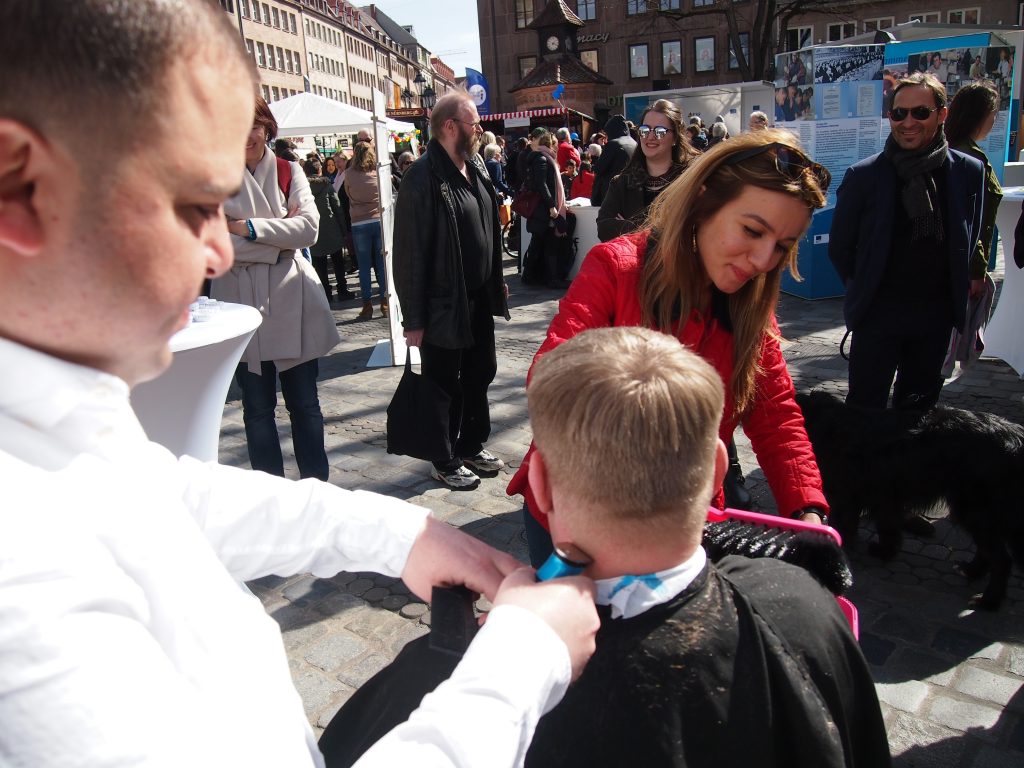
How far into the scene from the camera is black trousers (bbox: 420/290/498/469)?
4.35m

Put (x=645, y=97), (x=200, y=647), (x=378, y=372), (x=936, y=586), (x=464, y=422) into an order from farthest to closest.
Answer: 1. (x=645, y=97)
2. (x=378, y=372)
3. (x=464, y=422)
4. (x=936, y=586)
5. (x=200, y=647)

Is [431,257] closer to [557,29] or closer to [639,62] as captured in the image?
[557,29]

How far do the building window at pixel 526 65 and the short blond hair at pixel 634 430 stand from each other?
51.8 m

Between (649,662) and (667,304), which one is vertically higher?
(667,304)

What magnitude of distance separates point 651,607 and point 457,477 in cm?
328

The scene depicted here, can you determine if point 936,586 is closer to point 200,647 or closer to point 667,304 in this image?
point 667,304

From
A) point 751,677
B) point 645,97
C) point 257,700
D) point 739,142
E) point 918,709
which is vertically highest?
point 645,97

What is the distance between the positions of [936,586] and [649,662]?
9.16 ft

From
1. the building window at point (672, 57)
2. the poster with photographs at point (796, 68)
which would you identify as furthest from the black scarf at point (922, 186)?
the building window at point (672, 57)

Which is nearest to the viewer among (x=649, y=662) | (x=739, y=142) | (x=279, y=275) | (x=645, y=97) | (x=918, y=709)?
(x=649, y=662)

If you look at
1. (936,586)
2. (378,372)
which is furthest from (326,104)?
(936,586)

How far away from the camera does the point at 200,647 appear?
0.72 meters

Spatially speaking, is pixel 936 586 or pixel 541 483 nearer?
pixel 541 483

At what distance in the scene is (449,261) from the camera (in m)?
4.15
